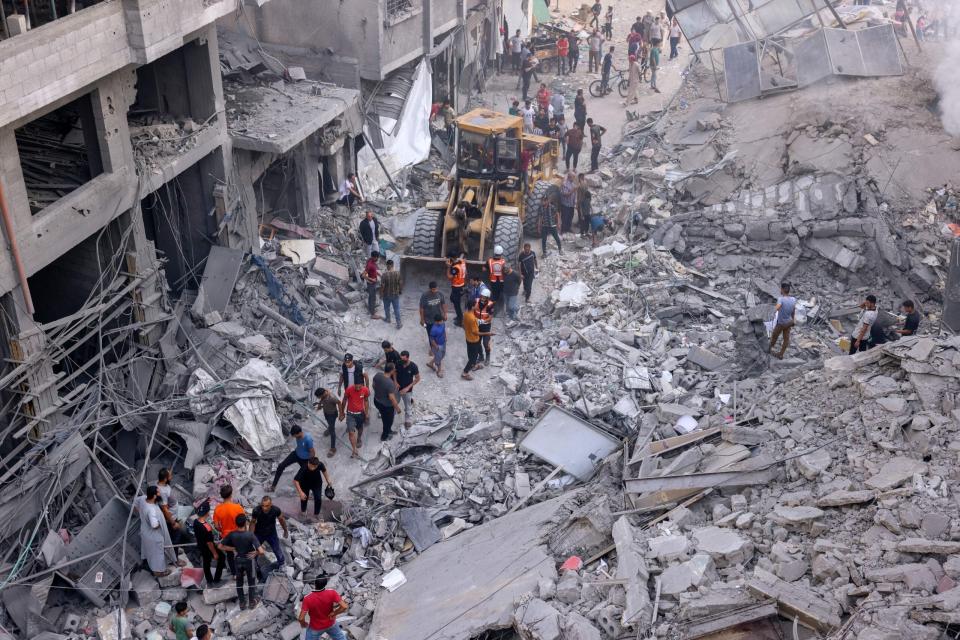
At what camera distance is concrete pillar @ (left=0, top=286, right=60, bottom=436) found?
400 inches

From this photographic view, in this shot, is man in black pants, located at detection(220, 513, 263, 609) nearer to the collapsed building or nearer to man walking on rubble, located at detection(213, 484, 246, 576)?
man walking on rubble, located at detection(213, 484, 246, 576)

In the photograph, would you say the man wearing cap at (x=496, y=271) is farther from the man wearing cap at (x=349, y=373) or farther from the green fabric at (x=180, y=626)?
the green fabric at (x=180, y=626)

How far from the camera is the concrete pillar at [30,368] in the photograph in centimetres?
1017

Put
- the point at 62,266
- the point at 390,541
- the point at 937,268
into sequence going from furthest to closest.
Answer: the point at 937,268 < the point at 62,266 < the point at 390,541

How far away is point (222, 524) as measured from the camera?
9.57 meters

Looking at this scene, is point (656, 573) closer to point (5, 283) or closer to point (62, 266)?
point (5, 283)

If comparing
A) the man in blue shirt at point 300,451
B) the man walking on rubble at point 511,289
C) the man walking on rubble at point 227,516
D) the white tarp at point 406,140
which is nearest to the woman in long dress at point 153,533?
the man walking on rubble at point 227,516

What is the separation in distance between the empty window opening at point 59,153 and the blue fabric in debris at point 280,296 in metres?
3.14

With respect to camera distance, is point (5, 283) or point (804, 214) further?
point (804, 214)

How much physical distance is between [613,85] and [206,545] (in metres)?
20.6

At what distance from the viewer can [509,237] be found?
50.4ft

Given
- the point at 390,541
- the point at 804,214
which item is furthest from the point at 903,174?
the point at 390,541

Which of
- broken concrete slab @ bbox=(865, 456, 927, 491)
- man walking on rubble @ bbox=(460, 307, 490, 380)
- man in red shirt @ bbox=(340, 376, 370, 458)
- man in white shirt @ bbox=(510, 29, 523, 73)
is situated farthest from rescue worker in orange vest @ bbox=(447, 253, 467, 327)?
man in white shirt @ bbox=(510, 29, 523, 73)

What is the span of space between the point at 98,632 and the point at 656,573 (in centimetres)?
571
